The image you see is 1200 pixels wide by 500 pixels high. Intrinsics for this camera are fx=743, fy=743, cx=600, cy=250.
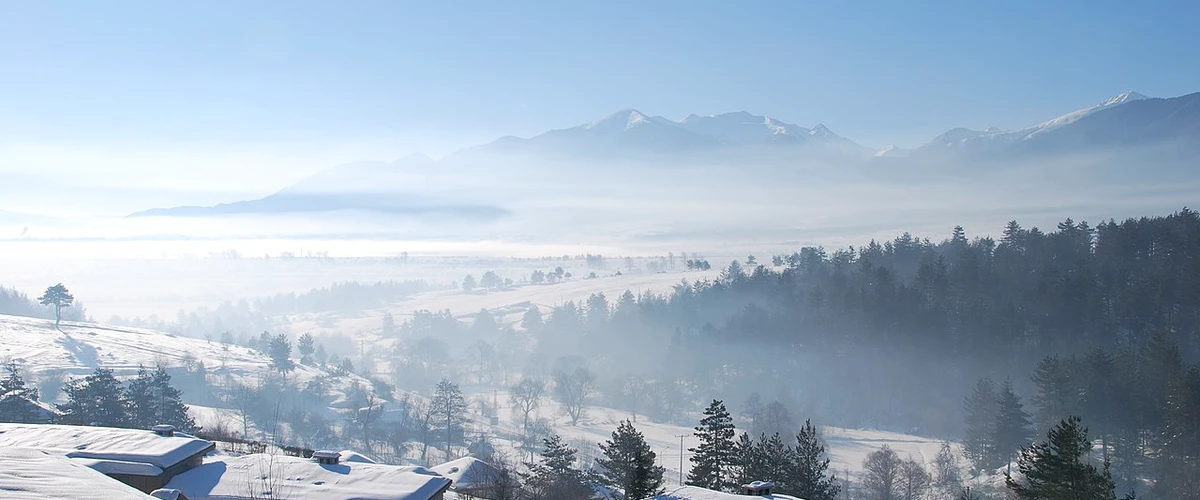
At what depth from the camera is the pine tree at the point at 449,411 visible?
71.0 metres

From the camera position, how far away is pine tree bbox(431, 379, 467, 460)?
71.0m

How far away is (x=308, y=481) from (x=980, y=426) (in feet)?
166

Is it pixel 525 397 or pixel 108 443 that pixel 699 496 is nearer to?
pixel 108 443

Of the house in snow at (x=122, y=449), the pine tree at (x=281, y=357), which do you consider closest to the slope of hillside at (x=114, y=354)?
the pine tree at (x=281, y=357)

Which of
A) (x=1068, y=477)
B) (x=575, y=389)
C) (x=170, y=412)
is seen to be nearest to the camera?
(x=1068, y=477)

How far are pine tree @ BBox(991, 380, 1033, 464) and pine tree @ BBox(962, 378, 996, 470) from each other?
0.72 m

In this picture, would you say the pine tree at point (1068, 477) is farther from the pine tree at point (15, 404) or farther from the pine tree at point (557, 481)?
the pine tree at point (15, 404)

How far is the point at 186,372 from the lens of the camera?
86188mm

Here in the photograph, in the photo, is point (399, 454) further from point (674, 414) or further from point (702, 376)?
point (702, 376)

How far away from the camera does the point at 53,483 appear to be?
661cm

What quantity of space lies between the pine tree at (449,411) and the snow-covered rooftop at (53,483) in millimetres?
63867

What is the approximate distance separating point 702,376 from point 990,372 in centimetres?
3312

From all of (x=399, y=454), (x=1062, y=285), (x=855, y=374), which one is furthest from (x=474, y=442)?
(x=1062, y=285)

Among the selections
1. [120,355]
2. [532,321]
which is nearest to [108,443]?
[120,355]
